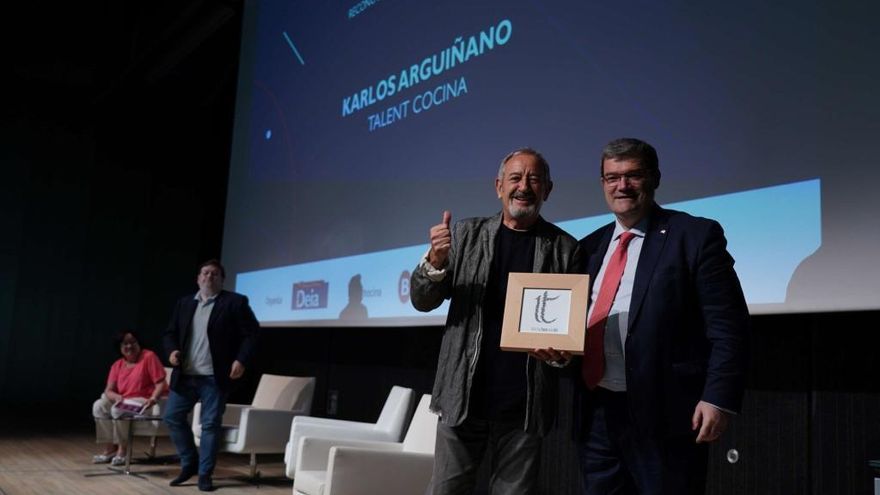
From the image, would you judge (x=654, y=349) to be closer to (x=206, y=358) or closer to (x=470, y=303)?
(x=470, y=303)

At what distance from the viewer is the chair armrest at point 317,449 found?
3.52m

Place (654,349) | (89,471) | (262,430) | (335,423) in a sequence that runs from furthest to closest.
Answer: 1. (89,471)
2. (262,430)
3. (335,423)
4. (654,349)

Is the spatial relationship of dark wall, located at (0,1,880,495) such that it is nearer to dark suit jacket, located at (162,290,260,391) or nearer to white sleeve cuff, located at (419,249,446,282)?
dark suit jacket, located at (162,290,260,391)

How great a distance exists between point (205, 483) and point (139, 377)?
123cm

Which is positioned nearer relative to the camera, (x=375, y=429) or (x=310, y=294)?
(x=375, y=429)

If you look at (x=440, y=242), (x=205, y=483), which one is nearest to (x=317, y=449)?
(x=205, y=483)

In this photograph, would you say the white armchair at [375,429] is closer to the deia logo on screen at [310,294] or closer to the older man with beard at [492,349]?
the deia logo on screen at [310,294]

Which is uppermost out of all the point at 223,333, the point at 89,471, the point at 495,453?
the point at 223,333

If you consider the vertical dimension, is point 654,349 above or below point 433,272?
below

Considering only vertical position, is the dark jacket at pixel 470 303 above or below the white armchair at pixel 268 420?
above

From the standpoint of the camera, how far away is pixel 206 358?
4711 millimetres

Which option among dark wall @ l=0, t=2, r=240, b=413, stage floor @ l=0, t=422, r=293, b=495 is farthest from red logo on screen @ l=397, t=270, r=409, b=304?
dark wall @ l=0, t=2, r=240, b=413

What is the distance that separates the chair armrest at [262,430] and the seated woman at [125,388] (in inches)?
35.0

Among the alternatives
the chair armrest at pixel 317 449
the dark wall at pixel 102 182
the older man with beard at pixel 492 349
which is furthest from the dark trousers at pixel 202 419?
the older man with beard at pixel 492 349
